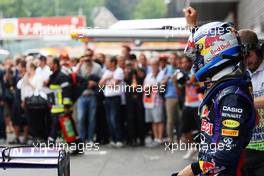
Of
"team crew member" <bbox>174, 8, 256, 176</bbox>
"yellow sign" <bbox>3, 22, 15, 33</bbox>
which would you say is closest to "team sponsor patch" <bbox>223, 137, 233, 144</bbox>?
"team crew member" <bbox>174, 8, 256, 176</bbox>

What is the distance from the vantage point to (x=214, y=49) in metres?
2.80

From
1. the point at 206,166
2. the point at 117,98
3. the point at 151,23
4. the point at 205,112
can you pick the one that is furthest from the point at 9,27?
the point at 206,166

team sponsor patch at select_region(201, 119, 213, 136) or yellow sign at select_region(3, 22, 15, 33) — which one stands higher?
yellow sign at select_region(3, 22, 15, 33)

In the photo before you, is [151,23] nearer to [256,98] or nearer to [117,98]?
[256,98]

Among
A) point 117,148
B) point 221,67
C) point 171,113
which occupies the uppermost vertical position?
point 221,67

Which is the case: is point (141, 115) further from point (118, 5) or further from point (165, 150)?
point (118, 5)

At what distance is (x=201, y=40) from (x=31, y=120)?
27.8 ft

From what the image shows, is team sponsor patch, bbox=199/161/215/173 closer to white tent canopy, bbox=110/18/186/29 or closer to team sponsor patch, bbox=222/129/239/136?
team sponsor patch, bbox=222/129/239/136

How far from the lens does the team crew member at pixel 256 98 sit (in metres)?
3.40

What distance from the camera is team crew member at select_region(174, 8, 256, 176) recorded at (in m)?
2.67

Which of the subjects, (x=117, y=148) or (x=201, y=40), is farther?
(x=117, y=148)

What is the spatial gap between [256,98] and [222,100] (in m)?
1.21

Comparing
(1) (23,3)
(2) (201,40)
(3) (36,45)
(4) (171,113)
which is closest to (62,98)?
(4) (171,113)

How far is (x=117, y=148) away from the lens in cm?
1068
